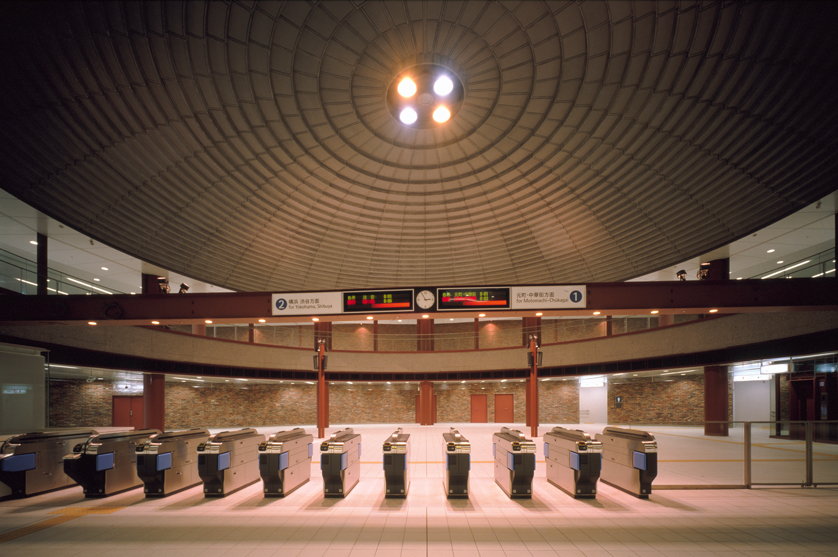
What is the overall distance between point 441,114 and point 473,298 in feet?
11.5

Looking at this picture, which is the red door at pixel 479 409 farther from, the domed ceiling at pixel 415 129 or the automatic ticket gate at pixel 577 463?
the automatic ticket gate at pixel 577 463

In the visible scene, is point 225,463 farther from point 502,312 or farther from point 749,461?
point 749,461

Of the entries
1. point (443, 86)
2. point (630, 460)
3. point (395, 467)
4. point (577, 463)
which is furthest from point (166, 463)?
point (630, 460)

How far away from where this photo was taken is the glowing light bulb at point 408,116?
25.2 feet

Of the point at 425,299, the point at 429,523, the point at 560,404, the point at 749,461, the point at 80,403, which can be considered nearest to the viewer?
the point at 429,523

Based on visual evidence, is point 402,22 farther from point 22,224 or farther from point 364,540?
point 22,224

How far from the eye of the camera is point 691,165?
8102 millimetres

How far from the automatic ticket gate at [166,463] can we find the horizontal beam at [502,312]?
259 cm

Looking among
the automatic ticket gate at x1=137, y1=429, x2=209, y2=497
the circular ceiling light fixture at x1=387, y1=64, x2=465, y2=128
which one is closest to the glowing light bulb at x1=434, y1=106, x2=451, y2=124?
the circular ceiling light fixture at x1=387, y1=64, x2=465, y2=128

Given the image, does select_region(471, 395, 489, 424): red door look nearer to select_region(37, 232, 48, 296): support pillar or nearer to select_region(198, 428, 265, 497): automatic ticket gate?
select_region(198, 428, 265, 497): automatic ticket gate

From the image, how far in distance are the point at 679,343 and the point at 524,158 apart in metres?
15.5

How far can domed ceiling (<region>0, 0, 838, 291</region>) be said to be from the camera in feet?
19.5

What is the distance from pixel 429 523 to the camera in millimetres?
6914

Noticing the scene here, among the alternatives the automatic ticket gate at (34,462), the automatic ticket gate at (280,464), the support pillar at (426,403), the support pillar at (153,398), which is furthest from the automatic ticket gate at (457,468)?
the support pillar at (426,403)
